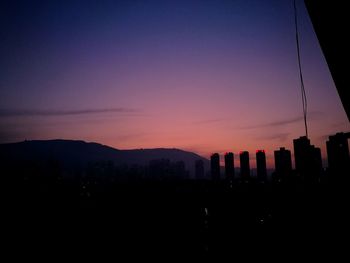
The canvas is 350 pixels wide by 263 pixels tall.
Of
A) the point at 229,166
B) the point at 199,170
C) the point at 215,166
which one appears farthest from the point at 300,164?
the point at 199,170

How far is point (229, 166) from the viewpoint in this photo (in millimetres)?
80812

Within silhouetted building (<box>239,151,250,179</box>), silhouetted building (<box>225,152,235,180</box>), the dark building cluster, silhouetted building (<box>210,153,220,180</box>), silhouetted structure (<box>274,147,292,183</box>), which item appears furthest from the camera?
silhouetted building (<box>210,153,220,180</box>)

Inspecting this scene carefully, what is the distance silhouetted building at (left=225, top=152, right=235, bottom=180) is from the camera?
80062 millimetres

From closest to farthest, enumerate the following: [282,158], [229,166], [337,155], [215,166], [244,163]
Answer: [337,155] < [282,158] < [244,163] < [229,166] < [215,166]

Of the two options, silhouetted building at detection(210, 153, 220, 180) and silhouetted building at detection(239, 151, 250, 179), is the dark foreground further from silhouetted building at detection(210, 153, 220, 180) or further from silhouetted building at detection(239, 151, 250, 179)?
silhouetted building at detection(210, 153, 220, 180)

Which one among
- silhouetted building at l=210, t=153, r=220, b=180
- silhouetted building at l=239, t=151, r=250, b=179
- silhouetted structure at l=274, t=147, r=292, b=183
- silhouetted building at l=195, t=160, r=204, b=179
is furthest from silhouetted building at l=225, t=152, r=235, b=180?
silhouetted building at l=195, t=160, r=204, b=179

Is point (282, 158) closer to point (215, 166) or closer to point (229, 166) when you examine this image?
point (229, 166)

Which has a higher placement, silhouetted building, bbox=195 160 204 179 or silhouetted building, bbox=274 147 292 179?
silhouetted building, bbox=274 147 292 179

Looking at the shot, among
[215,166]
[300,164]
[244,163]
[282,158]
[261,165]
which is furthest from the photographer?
[215,166]

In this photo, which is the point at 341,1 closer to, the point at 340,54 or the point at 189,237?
the point at 340,54

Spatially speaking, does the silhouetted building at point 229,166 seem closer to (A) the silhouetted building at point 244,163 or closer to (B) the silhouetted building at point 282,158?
(A) the silhouetted building at point 244,163

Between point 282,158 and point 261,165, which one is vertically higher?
point 282,158

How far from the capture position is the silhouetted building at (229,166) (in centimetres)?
8006

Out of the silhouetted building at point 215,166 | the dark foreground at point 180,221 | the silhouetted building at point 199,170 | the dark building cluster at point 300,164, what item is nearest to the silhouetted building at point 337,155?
the dark building cluster at point 300,164
